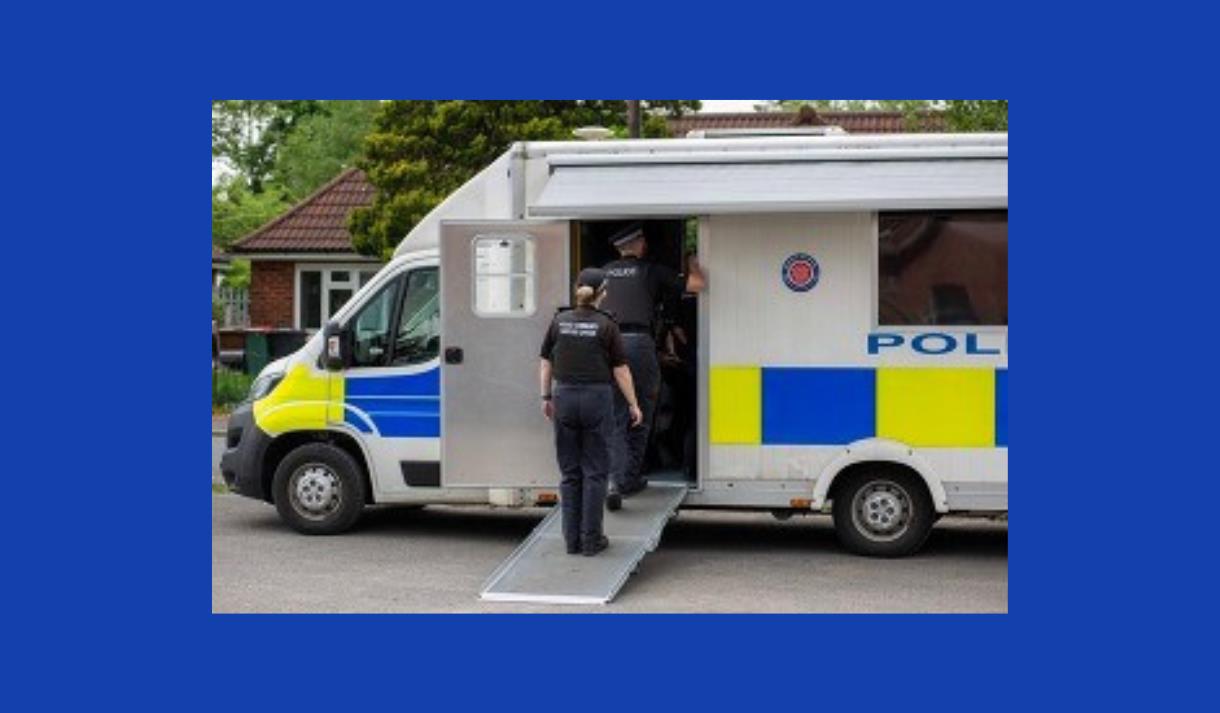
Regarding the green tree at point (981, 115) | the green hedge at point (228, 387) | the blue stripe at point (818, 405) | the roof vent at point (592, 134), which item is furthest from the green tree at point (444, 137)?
the blue stripe at point (818, 405)

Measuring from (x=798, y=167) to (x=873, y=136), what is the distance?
572mm

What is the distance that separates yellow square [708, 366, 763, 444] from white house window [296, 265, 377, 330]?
2024 cm

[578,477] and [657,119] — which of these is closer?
[578,477]

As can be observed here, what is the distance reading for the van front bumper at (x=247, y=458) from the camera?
40.0 feet

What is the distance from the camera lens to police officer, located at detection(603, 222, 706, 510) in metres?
11.2

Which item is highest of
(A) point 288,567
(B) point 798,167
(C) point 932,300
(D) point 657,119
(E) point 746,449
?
(D) point 657,119

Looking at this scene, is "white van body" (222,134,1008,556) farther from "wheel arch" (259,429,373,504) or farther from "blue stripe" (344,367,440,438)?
"wheel arch" (259,429,373,504)

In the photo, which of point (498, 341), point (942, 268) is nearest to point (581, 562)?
point (498, 341)

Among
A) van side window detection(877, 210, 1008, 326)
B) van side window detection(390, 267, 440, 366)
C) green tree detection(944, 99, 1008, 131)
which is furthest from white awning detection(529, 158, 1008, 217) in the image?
green tree detection(944, 99, 1008, 131)

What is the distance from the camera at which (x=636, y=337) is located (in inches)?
441

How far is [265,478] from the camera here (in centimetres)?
1230

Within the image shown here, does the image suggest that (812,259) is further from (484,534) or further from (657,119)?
(657,119)

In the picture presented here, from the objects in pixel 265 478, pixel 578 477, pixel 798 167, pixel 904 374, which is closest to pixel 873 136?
pixel 798 167

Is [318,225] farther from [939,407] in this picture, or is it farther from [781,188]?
[939,407]
